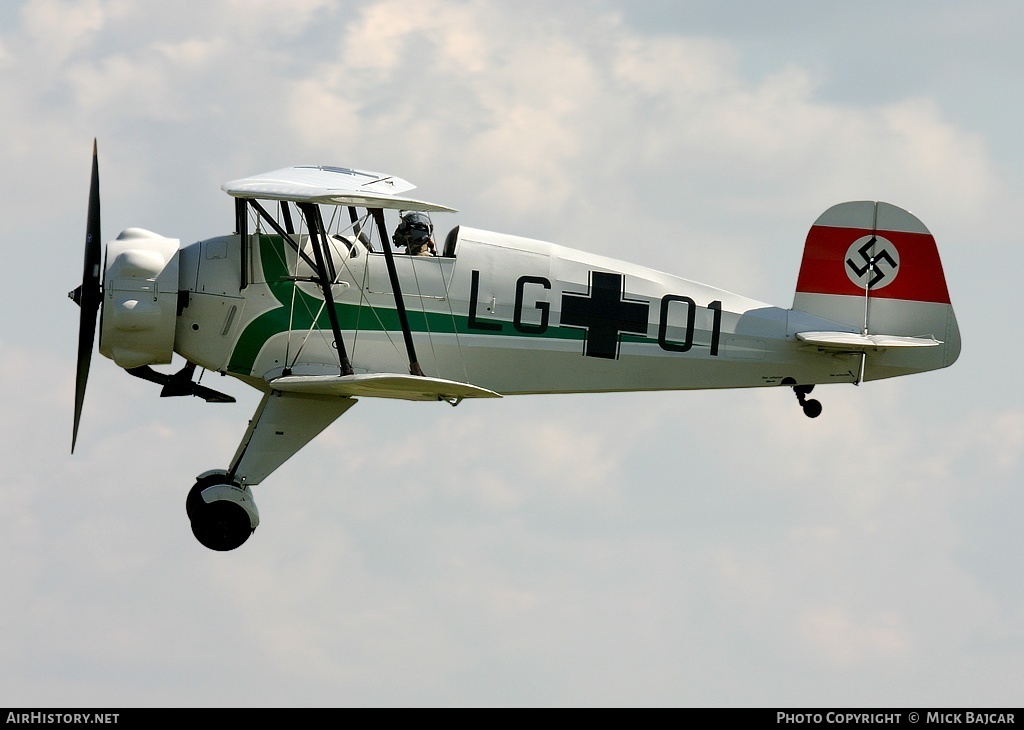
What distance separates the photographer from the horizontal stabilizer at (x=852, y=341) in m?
16.3

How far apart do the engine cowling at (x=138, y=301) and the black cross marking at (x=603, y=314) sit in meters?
3.73

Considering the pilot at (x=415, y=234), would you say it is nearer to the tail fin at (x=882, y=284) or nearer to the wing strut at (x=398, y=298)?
the wing strut at (x=398, y=298)

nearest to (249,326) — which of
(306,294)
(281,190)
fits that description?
(306,294)

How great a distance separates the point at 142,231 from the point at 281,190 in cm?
184

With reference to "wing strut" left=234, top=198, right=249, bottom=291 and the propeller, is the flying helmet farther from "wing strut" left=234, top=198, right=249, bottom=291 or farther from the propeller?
the propeller

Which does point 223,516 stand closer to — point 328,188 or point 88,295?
point 88,295

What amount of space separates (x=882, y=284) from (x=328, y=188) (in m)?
5.74

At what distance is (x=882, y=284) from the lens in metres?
16.8

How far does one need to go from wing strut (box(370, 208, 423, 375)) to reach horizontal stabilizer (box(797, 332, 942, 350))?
12.8 feet

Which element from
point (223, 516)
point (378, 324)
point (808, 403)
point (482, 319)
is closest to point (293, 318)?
point (378, 324)

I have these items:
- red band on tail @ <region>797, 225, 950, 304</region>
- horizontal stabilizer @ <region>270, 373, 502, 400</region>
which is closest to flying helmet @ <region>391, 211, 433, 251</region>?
horizontal stabilizer @ <region>270, 373, 502, 400</region>

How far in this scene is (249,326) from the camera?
1558 cm

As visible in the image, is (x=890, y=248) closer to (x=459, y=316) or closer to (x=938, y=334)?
(x=938, y=334)
